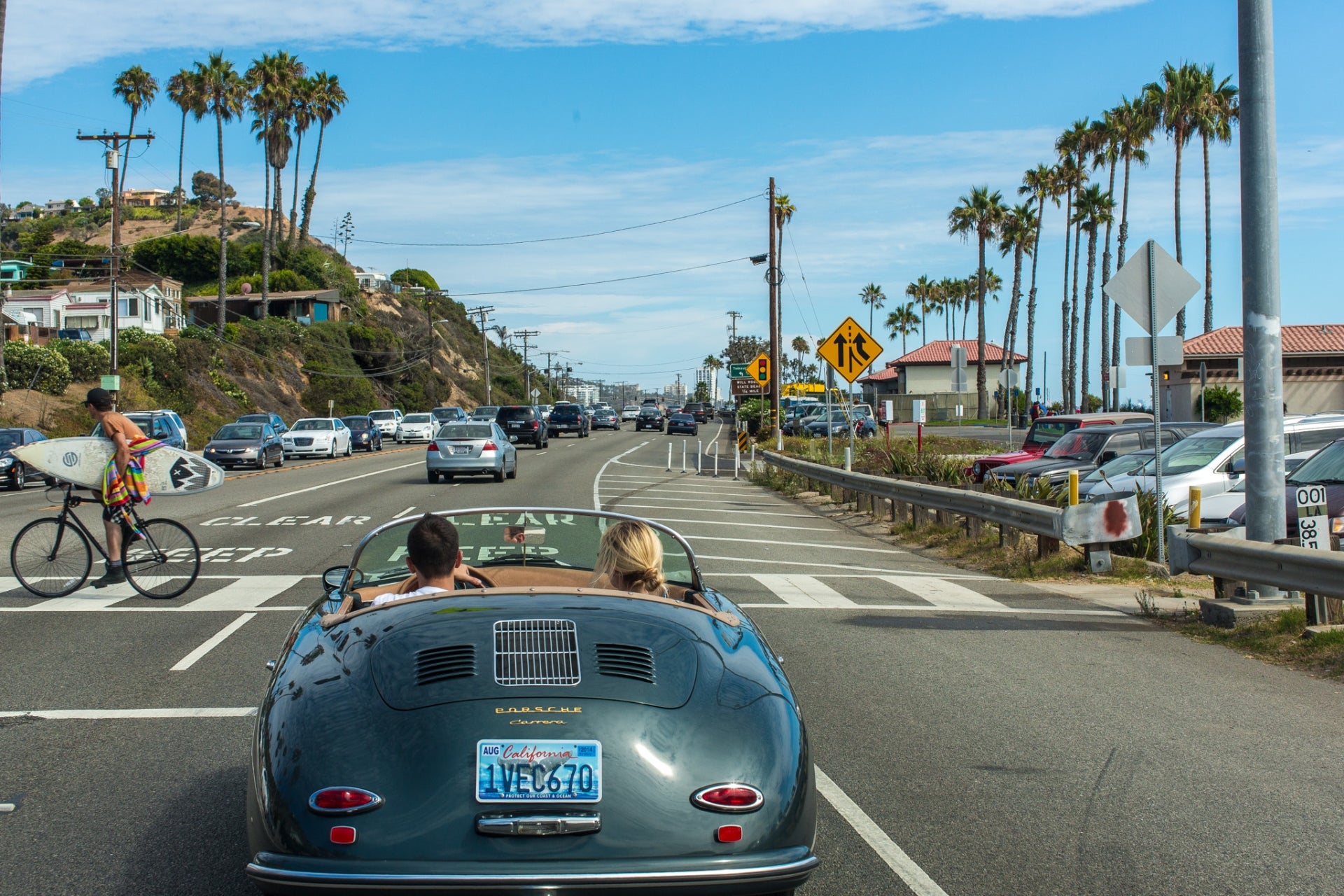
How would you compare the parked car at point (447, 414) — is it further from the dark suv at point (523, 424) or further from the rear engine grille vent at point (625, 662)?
the rear engine grille vent at point (625, 662)

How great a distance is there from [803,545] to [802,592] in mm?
4764

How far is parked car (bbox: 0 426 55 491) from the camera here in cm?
2853

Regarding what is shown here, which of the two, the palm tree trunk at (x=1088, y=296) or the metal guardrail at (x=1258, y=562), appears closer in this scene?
the metal guardrail at (x=1258, y=562)

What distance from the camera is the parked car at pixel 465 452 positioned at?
90.2ft

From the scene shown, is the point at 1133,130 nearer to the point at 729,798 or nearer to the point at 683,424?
the point at 683,424

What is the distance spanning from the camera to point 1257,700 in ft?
24.2

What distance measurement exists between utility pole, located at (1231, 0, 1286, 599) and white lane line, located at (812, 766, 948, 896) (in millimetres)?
5965

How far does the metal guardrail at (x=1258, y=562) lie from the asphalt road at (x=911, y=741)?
0.72 metres

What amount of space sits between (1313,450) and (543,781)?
1544 centimetres

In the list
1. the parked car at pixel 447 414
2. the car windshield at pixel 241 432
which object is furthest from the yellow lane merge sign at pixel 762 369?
the parked car at pixel 447 414

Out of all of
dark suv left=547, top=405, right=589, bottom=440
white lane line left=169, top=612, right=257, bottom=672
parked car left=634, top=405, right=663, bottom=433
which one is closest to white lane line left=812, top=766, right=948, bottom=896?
white lane line left=169, top=612, right=257, bottom=672

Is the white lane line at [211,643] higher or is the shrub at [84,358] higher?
the shrub at [84,358]

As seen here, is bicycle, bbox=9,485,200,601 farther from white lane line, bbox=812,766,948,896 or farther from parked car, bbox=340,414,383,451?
parked car, bbox=340,414,383,451

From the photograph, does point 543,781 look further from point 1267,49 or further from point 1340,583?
point 1267,49
